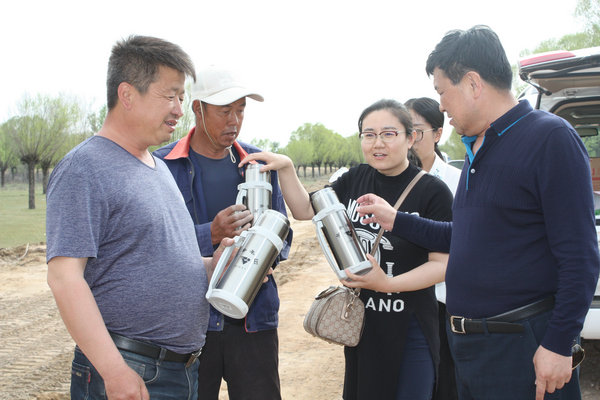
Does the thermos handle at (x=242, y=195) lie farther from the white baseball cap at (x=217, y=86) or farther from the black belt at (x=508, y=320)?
the black belt at (x=508, y=320)

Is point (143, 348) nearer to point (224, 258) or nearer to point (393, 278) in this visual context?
point (224, 258)

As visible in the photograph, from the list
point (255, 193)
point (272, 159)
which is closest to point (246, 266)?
point (255, 193)

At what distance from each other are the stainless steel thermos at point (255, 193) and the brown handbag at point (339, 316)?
2.00 feet

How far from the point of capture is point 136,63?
6.38 feet

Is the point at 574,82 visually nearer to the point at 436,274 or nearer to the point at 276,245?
the point at 436,274

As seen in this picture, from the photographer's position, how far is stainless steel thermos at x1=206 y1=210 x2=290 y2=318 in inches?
78.3

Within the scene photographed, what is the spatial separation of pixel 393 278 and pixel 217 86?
1.35 metres

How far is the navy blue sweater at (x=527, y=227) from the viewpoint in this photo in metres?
1.78

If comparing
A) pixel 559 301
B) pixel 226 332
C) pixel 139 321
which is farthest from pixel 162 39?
pixel 559 301

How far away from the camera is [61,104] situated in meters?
31.3

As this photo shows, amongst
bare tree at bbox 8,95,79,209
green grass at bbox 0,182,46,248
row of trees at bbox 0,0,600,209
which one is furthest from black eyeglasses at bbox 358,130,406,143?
bare tree at bbox 8,95,79,209

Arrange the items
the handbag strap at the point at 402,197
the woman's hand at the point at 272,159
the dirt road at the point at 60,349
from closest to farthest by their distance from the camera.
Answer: the woman's hand at the point at 272,159, the handbag strap at the point at 402,197, the dirt road at the point at 60,349

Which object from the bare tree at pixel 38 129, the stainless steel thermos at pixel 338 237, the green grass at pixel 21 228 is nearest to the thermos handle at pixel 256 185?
the stainless steel thermos at pixel 338 237

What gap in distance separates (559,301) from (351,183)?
4.65 ft
